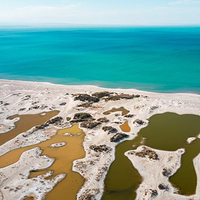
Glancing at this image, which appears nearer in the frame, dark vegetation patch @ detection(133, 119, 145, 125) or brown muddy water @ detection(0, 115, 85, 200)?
brown muddy water @ detection(0, 115, 85, 200)

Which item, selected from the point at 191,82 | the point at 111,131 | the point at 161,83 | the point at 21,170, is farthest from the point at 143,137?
the point at 191,82

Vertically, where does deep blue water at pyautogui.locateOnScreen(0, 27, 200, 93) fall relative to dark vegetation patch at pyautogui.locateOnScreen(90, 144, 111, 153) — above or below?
above

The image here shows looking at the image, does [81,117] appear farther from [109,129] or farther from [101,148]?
[101,148]

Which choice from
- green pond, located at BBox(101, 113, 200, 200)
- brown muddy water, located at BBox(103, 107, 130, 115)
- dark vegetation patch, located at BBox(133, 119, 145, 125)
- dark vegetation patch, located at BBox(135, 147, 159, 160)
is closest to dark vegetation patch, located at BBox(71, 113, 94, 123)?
brown muddy water, located at BBox(103, 107, 130, 115)

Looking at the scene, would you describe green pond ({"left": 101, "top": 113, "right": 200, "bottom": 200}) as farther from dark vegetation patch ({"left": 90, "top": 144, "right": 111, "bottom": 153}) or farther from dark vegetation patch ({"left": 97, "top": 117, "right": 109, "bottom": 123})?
dark vegetation patch ({"left": 97, "top": 117, "right": 109, "bottom": 123})

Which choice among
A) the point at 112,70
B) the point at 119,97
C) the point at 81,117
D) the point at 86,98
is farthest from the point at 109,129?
the point at 112,70

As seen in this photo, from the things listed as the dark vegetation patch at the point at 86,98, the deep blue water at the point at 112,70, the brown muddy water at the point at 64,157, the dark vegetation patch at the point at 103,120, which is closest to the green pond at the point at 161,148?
the brown muddy water at the point at 64,157

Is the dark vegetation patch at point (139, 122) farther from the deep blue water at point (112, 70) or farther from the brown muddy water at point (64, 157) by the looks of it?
the deep blue water at point (112, 70)
